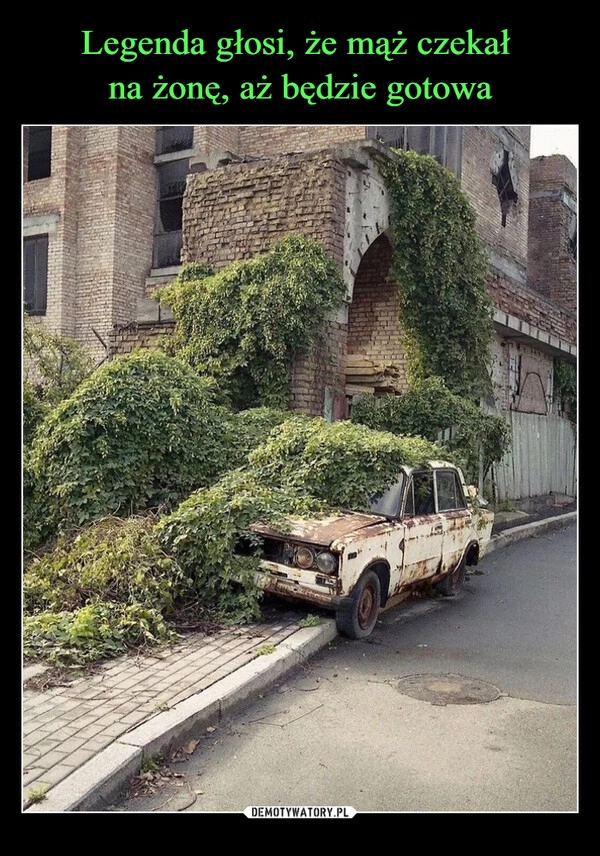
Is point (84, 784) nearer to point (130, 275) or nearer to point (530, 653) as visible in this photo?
point (530, 653)

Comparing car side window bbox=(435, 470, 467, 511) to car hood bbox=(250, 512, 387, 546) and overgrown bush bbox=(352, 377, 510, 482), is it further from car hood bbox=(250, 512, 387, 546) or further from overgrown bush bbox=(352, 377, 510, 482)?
overgrown bush bbox=(352, 377, 510, 482)

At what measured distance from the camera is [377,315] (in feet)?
47.9

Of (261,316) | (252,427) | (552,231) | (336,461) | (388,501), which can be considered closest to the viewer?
(388,501)

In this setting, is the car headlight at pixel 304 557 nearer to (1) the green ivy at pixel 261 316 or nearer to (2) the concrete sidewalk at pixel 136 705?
(2) the concrete sidewalk at pixel 136 705

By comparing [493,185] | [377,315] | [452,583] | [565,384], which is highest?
[493,185]

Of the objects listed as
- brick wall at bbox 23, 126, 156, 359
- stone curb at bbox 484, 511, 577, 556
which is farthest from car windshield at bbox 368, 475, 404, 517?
brick wall at bbox 23, 126, 156, 359

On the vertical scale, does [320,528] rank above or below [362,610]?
above

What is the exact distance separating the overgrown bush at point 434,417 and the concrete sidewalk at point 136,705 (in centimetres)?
637

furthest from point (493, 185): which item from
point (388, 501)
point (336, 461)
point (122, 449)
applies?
point (122, 449)

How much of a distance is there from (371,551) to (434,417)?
244 inches

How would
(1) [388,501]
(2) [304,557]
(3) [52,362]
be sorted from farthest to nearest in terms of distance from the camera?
(3) [52,362] < (1) [388,501] < (2) [304,557]

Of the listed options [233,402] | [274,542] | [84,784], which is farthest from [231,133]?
[84,784]

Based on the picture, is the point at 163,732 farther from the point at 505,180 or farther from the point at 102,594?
the point at 505,180

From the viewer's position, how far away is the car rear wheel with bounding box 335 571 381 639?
22.7ft
